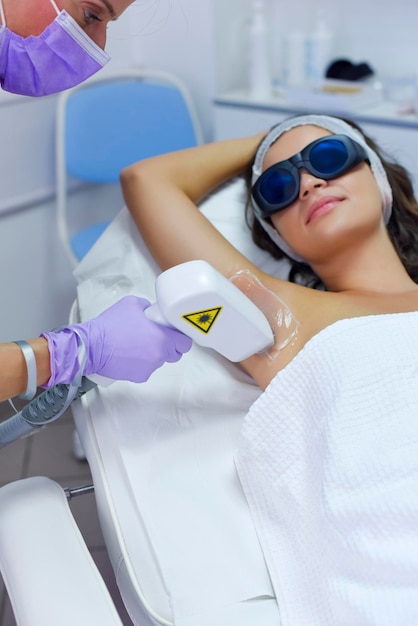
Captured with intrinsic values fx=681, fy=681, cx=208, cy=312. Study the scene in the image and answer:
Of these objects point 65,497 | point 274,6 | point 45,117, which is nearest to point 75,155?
point 45,117

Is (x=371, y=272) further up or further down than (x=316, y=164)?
further down

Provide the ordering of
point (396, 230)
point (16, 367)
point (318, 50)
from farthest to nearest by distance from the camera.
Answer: point (318, 50) → point (396, 230) → point (16, 367)

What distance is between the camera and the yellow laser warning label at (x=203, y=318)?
0.99 meters

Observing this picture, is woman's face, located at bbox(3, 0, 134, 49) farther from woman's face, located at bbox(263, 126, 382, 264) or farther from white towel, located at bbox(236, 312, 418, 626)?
white towel, located at bbox(236, 312, 418, 626)

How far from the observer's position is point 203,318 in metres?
1.00

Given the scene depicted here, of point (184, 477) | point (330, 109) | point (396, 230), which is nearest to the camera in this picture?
point (184, 477)

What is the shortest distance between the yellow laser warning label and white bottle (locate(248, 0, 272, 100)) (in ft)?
5.32

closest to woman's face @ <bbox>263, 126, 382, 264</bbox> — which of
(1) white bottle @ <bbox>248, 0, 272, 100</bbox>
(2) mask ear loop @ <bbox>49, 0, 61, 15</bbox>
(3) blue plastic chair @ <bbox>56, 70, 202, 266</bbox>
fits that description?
(2) mask ear loop @ <bbox>49, 0, 61, 15</bbox>

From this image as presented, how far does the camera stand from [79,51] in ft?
3.51

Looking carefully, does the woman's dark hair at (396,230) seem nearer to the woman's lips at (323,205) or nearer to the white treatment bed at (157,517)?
the woman's lips at (323,205)

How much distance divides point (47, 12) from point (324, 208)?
599 mm

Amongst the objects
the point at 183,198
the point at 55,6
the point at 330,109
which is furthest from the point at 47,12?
the point at 330,109

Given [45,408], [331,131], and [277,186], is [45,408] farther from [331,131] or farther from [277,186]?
[331,131]

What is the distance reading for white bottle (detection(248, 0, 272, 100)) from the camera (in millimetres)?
2387
